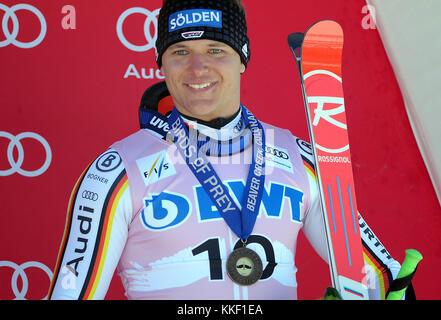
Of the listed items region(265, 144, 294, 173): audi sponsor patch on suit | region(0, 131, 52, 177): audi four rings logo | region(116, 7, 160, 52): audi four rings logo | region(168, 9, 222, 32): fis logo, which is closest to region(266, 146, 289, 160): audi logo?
region(265, 144, 294, 173): audi sponsor patch on suit

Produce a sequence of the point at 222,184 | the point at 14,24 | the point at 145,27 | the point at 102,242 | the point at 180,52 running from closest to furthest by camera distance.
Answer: the point at 102,242 → the point at 222,184 → the point at 180,52 → the point at 14,24 → the point at 145,27

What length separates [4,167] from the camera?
106 inches

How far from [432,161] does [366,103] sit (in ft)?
1.31

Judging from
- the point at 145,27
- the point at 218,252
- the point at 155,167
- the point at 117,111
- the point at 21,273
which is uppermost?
the point at 145,27

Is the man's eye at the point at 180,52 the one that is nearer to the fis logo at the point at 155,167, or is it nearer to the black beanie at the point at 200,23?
the black beanie at the point at 200,23

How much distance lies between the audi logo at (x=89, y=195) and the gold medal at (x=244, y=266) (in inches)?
17.1

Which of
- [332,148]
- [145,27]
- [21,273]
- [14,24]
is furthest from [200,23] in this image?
[21,273]

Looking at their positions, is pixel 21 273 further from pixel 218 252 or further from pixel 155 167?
pixel 218 252

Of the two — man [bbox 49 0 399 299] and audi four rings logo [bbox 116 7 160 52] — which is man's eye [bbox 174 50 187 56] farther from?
audi four rings logo [bbox 116 7 160 52]

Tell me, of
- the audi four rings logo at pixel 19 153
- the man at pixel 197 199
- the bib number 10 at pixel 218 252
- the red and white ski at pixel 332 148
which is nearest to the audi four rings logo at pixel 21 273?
the audi four rings logo at pixel 19 153

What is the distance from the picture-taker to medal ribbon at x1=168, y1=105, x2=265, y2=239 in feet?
6.29

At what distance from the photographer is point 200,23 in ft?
6.61

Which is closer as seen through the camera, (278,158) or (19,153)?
(278,158)

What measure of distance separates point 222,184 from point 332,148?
397mm
